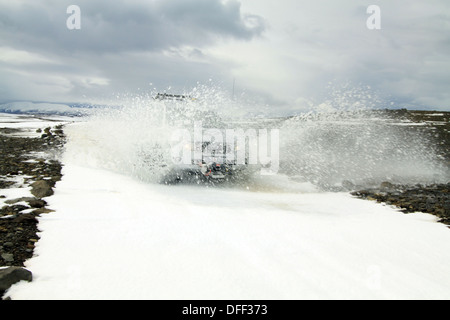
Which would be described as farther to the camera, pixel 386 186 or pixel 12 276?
pixel 386 186

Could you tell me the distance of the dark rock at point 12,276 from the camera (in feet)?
9.59

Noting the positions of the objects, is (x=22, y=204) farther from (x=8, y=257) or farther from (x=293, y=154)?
(x=293, y=154)

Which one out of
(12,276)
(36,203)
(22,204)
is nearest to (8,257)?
Answer: (12,276)

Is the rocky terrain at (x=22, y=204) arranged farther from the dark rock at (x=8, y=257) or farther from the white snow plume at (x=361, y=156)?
the white snow plume at (x=361, y=156)

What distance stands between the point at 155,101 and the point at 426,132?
2235 cm

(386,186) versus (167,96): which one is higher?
A: (167,96)

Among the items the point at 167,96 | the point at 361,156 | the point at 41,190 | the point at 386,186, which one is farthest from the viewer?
the point at 361,156

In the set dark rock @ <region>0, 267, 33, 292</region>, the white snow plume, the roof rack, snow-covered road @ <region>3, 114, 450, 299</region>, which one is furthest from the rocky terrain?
the white snow plume

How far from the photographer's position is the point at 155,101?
13.6 meters

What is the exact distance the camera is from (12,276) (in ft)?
9.95

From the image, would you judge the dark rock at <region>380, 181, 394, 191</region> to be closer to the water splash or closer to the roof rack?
the water splash

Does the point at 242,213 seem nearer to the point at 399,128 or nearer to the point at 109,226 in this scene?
the point at 109,226
